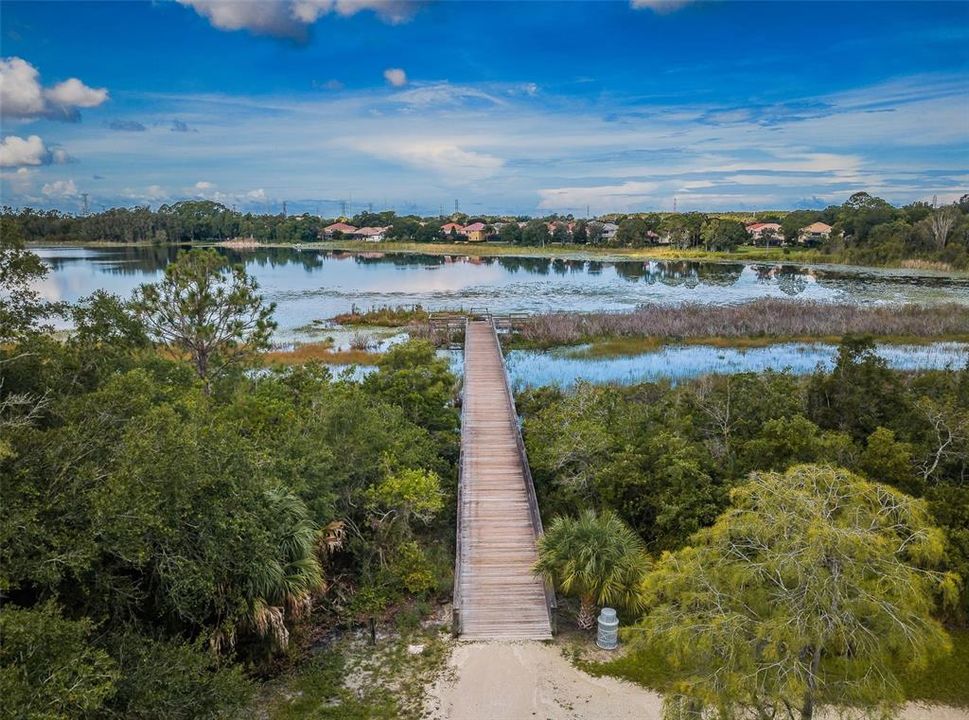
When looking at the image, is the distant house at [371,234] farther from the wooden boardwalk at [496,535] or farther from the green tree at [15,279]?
the green tree at [15,279]

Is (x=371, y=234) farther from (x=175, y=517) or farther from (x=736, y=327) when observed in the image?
(x=175, y=517)

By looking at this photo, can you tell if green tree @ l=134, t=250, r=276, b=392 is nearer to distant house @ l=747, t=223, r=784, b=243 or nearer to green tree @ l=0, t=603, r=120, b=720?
green tree @ l=0, t=603, r=120, b=720

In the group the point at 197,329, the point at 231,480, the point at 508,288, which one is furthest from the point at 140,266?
the point at 231,480

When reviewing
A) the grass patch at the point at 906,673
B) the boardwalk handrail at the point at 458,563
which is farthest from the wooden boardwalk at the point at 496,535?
the grass patch at the point at 906,673

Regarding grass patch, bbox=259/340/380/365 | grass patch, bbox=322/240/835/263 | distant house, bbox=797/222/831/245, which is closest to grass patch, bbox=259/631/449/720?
grass patch, bbox=259/340/380/365

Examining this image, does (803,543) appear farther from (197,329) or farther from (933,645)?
(197,329)

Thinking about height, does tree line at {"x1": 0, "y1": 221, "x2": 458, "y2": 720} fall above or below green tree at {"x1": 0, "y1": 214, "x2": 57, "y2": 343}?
below
